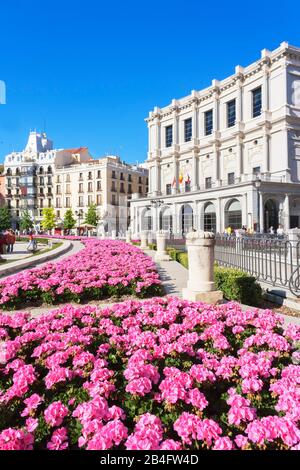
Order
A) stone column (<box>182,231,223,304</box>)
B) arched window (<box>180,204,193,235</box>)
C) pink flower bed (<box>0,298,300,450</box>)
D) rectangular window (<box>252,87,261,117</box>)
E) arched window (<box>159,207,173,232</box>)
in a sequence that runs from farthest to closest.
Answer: arched window (<box>159,207,173,232</box>), arched window (<box>180,204,193,235</box>), rectangular window (<box>252,87,261,117</box>), stone column (<box>182,231,223,304</box>), pink flower bed (<box>0,298,300,450</box>)

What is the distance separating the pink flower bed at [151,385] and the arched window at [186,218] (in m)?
37.7

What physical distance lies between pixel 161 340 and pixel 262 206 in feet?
101

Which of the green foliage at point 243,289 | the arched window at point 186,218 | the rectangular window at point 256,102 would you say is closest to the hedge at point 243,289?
the green foliage at point 243,289

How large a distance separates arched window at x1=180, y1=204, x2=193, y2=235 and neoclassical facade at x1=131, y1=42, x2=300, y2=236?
139 mm

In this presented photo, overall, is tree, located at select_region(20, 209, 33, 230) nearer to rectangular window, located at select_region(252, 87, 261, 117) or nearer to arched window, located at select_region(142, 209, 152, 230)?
arched window, located at select_region(142, 209, 152, 230)

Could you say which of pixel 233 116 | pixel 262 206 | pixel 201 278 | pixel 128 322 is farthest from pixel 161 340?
pixel 233 116

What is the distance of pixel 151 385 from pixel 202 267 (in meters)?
4.00

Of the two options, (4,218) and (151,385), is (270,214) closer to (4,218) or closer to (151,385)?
(151,385)

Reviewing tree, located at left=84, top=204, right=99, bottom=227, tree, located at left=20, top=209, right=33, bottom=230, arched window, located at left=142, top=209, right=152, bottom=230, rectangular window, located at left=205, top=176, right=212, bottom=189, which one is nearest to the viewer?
rectangular window, located at left=205, top=176, right=212, bottom=189

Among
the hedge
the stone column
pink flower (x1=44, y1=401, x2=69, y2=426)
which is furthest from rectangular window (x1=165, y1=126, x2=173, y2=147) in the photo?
pink flower (x1=44, y1=401, x2=69, y2=426)

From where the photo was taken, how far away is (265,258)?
851cm

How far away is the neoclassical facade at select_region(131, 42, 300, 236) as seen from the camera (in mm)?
33500

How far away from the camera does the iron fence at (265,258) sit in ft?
24.0

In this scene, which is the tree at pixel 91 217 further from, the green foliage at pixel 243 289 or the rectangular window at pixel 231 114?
the green foliage at pixel 243 289
